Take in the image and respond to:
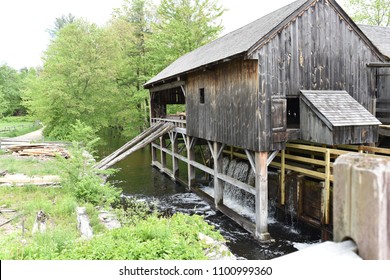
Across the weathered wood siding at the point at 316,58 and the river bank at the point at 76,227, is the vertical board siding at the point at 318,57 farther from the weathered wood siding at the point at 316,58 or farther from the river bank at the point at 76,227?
the river bank at the point at 76,227

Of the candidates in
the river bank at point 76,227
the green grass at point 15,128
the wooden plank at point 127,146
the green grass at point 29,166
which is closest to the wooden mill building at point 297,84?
the river bank at point 76,227

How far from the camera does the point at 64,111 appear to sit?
21.7 meters

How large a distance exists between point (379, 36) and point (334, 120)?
26.7 ft

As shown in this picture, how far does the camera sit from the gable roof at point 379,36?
13286 mm

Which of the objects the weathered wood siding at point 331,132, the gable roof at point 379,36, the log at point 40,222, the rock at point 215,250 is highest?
the gable roof at point 379,36

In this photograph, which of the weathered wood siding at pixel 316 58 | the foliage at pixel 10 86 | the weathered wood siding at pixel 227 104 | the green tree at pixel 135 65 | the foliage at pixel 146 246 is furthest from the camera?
the foliage at pixel 10 86

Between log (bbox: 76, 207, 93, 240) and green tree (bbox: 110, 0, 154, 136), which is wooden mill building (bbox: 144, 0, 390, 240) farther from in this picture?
green tree (bbox: 110, 0, 154, 136)

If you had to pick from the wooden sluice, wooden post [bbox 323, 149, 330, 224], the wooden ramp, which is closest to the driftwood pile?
the wooden ramp

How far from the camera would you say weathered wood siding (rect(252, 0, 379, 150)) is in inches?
381

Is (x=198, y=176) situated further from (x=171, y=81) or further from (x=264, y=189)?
(x=264, y=189)

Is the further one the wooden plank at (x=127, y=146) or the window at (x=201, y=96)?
the wooden plank at (x=127, y=146)

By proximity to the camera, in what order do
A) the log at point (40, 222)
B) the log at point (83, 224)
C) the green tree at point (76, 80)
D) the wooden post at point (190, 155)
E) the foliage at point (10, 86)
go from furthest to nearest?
the foliage at point (10, 86) → the green tree at point (76, 80) → the wooden post at point (190, 155) → the log at point (40, 222) → the log at point (83, 224)

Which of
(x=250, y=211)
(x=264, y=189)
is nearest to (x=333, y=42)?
(x=264, y=189)

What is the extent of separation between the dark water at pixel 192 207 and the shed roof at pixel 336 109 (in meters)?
3.82
